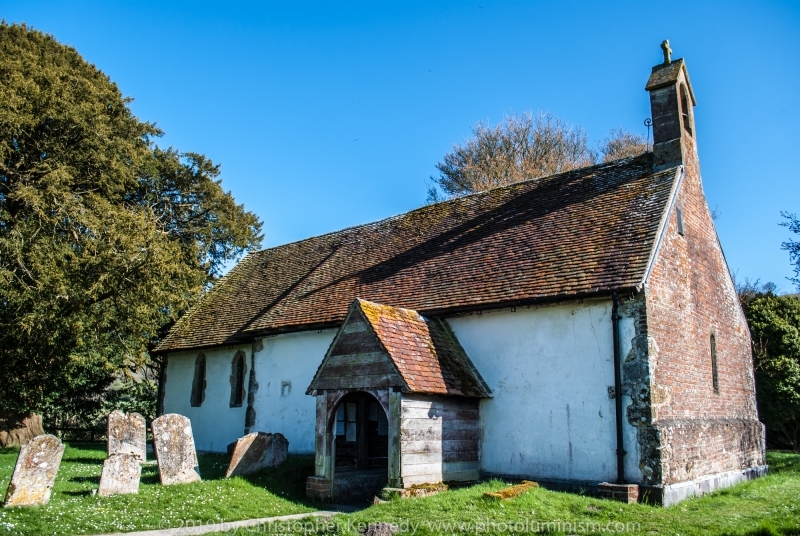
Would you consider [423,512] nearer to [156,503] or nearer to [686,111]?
[156,503]

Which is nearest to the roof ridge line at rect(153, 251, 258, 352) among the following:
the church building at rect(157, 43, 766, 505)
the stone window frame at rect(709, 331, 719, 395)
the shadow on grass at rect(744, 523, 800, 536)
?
the church building at rect(157, 43, 766, 505)

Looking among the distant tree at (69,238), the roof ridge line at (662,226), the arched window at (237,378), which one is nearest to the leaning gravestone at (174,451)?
the arched window at (237,378)

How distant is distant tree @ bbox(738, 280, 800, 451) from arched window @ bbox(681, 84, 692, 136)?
11.7 m

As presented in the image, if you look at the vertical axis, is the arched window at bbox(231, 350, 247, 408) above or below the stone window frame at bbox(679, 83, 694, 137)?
below

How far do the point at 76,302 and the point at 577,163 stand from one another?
1043 inches

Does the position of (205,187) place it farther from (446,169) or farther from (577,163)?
(577,163)

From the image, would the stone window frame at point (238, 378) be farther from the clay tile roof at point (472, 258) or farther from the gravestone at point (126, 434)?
the gravestone at point (126, 434)

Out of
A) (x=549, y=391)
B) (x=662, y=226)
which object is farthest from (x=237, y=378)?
(x=662, y=226)

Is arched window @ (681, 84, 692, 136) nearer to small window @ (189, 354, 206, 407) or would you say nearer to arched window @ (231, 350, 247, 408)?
arched window @ (231, 350, 247, 408)

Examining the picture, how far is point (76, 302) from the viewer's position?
776 inches

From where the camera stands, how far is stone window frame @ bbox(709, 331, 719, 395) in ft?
52.4

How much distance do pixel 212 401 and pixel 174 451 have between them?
804cm

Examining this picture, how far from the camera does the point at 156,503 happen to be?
11633 mm

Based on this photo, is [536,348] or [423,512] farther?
[536,348]
